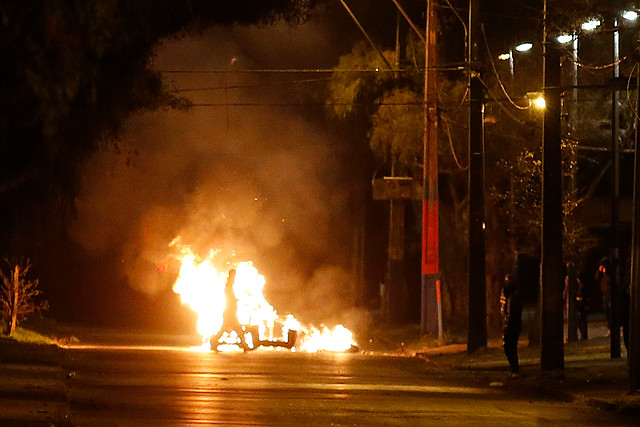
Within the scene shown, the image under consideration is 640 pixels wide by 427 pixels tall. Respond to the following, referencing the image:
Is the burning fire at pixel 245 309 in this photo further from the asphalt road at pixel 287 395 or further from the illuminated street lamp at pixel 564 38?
the illuminated street lamp at pixel 564 38

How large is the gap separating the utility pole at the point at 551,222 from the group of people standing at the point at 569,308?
53 centimetres

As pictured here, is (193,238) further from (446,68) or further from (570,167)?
(570,167)

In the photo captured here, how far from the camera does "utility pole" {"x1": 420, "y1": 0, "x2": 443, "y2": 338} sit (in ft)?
99.0

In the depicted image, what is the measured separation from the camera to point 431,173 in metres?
30.4

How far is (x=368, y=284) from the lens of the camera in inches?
1854

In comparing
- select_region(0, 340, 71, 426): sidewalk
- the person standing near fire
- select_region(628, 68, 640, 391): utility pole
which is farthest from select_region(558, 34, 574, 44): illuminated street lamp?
select_region(0, 340, 71, 426): sidewalk

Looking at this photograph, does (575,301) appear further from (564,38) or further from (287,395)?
(287,395)

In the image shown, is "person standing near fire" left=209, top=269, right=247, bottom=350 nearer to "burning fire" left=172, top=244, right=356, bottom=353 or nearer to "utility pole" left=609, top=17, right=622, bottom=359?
"burning fire" left=172, top=244, right=356, bottom=353

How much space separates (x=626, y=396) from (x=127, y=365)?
9260 mm

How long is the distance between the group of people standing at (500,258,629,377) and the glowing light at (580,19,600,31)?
187 inches

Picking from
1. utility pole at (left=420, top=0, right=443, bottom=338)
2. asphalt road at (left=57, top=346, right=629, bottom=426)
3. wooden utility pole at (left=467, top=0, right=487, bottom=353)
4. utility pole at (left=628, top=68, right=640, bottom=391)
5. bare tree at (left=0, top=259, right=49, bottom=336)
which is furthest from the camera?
utility pole at (left=420, top=0, right=443, bottom=338)

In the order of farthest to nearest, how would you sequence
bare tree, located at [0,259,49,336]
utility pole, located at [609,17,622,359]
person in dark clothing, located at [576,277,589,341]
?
person in dark clothing, located at [576,277,589,341]
bare tree, located at [0,259,49,336]
utility pole, located at [609,17,622,359]

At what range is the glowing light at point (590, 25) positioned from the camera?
2176cm

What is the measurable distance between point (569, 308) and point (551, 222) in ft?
24.9
